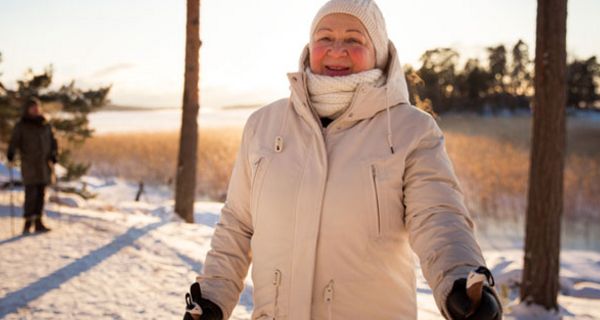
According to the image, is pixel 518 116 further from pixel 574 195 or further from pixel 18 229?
pixel 18 229

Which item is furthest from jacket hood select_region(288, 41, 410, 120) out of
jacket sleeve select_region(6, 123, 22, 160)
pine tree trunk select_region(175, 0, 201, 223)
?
pine tree trunk select_region(175, 0, 201, 223)

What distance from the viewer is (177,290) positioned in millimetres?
4887

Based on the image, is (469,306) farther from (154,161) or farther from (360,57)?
(154,161)

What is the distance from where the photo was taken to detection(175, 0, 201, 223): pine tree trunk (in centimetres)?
830

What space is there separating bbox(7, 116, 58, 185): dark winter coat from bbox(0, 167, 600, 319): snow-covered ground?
2.73ft

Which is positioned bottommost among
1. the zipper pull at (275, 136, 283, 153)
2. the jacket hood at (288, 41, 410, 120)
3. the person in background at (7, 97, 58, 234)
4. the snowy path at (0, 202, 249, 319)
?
the snowy path at (0, 202, 249, 319)

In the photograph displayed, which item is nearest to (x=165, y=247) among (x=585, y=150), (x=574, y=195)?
(x=574, y=195)

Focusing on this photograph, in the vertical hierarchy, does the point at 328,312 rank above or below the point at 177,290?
above

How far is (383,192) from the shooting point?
146cm

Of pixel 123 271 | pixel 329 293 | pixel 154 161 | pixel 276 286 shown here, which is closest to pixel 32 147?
pixel 123 271

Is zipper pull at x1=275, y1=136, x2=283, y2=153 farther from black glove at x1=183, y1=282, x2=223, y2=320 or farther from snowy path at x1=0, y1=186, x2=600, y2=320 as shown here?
snowy path at x1=0, y1=186, x2=600, y2=320

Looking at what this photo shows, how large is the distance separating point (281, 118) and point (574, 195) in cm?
1062

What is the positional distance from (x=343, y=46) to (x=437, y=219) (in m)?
0.65

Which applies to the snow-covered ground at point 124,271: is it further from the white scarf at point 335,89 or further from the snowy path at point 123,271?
the white scarf at point 335,89
